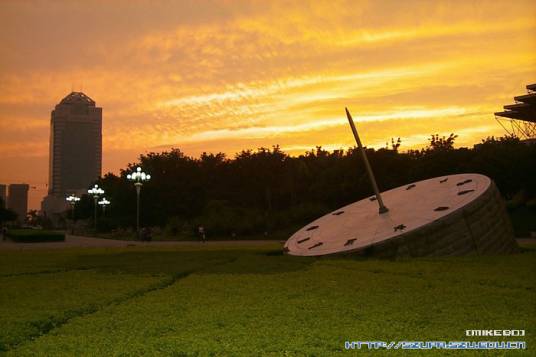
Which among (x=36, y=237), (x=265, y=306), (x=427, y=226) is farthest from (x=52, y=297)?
(x=36, y=237)

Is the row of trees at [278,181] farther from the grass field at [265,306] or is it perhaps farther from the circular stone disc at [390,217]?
the grass field at [265,306]

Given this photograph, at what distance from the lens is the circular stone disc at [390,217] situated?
12.4m

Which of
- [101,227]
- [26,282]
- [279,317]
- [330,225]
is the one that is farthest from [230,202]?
[279,317]

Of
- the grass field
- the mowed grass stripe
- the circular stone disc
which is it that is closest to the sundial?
the circular stone disc

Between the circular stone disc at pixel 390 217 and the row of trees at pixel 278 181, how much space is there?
20.9m

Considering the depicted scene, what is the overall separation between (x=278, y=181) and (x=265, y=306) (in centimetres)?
4196

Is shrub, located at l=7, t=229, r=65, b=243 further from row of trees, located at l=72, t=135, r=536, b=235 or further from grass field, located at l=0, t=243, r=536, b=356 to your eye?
grass field, located at l=0, t=243, r=536, b=356

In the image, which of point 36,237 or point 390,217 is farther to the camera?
point 36,237

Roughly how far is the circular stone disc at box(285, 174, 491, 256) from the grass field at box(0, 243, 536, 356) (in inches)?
31.3

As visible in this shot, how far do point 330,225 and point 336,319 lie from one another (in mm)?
9018

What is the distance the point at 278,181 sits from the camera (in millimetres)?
49281

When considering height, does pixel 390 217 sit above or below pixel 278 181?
below

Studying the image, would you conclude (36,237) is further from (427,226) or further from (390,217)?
(427,226)

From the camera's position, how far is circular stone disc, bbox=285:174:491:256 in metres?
12.4
